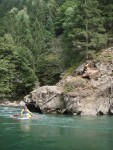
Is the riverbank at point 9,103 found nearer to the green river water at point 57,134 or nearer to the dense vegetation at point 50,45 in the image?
the dense vegetation at point 50,45

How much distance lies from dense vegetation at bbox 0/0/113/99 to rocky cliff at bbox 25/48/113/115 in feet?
17.9

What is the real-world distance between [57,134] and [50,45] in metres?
59.8

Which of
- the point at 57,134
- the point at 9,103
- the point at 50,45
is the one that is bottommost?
the point at 57,134

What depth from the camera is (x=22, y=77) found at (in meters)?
80.4

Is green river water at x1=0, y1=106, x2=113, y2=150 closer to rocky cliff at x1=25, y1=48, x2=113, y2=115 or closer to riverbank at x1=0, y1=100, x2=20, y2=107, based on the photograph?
rocky cliff at x1=25, y1=48, x2=113, y2=115

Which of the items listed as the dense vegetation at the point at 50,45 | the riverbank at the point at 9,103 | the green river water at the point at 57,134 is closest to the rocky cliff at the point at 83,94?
the dense vegetation at the point at 50,45

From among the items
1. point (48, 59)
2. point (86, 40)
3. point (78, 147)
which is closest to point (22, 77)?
point (48, 59)

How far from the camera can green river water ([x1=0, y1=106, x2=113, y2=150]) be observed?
28922 mm

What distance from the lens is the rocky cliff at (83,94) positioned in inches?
2073

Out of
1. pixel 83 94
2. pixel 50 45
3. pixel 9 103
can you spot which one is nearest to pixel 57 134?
pixel 83 94

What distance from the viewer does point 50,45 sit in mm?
93125

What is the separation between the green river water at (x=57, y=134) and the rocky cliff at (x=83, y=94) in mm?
6539

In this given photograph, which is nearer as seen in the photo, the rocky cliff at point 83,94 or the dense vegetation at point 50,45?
the rocky cliff at point 83,94

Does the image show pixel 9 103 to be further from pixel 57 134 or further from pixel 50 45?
pixel 57 134
